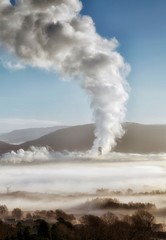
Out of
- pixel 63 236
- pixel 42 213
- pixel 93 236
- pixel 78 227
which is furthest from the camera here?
pixel 42 213

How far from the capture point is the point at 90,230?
387 feet

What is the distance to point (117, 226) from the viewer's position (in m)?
127

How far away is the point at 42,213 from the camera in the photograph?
189 meters

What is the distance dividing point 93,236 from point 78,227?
11359 millimetres

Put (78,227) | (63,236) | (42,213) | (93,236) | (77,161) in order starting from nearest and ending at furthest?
(63,236)
(93,236)
(78,227)
(77,161)
(42,213)

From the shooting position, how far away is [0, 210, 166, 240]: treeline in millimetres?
99375

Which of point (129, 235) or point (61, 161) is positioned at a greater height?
point (61, 161)

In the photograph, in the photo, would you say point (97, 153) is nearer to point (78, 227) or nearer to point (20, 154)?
point (78, 227)

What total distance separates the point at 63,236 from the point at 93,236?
13.7 meters

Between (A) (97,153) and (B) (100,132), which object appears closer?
(B) (100,132)

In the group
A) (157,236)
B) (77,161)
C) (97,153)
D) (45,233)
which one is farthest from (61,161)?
(45,233)

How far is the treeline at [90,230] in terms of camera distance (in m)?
99.4

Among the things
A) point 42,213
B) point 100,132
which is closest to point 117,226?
point 100,132

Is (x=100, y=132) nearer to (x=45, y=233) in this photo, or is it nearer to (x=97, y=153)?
(x=97, y=153)
